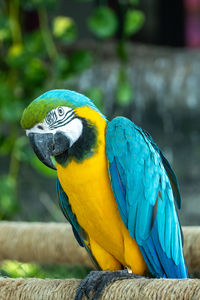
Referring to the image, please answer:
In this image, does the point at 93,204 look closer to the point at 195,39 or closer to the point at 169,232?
the point at 169,232

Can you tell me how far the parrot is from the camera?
90 cm

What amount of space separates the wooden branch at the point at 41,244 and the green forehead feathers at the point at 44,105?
0.55 m

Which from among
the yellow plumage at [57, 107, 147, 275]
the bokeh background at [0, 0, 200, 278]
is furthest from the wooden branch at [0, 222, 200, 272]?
the bokeh background at [0, 0, 200, 278]

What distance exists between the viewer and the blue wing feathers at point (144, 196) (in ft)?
3.05

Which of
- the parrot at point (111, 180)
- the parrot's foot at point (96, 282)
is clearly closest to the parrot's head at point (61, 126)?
the parrot at point (111, 180)

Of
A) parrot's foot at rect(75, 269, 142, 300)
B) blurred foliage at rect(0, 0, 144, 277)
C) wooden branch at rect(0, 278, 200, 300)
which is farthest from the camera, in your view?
blurred foliage at rect(0, 0, 144, 277)

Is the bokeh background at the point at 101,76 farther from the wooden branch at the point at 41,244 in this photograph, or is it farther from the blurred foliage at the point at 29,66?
the wooden branch at the point at 41,244

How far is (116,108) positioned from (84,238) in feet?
5.38

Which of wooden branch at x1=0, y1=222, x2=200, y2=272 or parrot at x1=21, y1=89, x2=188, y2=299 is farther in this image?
wooden branch at x1=0, y1=222, x2=200, y2=272

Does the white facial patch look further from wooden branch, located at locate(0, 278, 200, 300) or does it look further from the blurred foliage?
the blurred foliage

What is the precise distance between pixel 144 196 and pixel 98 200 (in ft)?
0.27

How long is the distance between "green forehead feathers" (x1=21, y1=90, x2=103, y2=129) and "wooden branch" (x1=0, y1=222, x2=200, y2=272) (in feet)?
1.79

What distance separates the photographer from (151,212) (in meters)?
0.95

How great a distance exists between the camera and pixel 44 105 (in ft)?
2.93
